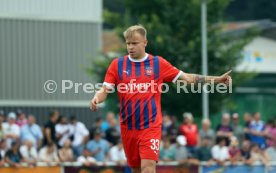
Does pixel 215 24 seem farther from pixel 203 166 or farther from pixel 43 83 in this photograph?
pixel 203 166

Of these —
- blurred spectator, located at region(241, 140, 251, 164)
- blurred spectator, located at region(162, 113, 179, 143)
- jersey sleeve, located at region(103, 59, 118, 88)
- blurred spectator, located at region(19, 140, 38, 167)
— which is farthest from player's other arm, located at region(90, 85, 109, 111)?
blurred spectator, located at region(241, 140, 251, 164)

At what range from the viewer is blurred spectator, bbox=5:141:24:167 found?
19797 mm

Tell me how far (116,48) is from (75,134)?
7980mm

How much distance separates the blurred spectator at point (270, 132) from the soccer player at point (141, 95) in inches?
423

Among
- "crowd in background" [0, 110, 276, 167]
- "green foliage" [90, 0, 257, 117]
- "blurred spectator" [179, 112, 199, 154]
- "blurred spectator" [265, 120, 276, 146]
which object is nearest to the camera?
"crowd in background" [0, 110, 276, 167]

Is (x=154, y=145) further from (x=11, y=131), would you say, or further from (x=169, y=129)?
(x=169, y=129)

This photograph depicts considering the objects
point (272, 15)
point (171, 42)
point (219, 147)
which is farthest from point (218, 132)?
point (272, 15)

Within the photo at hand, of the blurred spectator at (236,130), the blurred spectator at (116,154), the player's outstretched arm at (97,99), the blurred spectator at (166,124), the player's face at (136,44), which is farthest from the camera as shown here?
the blurred spectator at (236,130)

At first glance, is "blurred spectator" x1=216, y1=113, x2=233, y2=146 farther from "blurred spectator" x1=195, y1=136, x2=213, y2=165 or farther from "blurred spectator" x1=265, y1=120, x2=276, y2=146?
"blurred spectator" x1=265, y1=120, x2=276, y2=146

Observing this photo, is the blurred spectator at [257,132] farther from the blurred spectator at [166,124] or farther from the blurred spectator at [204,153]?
the blurred spectator at [204,153]

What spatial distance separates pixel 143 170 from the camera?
42.2ft

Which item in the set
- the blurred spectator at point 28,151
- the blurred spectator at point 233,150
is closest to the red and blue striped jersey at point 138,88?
the blurred spectator at point 28,151

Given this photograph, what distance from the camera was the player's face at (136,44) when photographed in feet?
41.9

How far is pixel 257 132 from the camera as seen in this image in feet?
79.7
